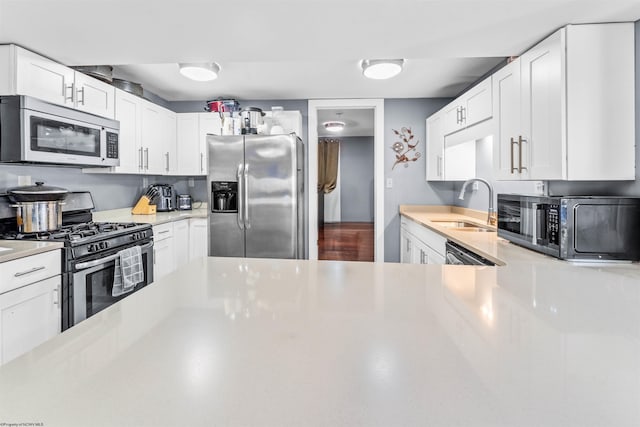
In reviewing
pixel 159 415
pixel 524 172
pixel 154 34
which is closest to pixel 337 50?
pixel 154 34

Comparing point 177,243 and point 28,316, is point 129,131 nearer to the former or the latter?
point 177,243

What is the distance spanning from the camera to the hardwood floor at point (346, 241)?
535 centimetres

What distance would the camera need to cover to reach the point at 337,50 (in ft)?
6.82

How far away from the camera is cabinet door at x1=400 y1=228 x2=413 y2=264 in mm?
3730

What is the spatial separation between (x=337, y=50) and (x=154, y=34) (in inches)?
40.0

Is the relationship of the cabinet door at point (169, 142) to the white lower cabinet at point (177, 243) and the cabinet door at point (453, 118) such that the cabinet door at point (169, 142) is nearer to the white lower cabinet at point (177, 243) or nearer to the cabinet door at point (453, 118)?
the white lower cabinet at point (177, 243)

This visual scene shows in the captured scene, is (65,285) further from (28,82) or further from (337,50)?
(337,50)

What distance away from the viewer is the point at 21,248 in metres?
1.81

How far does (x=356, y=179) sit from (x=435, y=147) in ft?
16.3

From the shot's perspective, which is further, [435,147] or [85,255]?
[435,147]

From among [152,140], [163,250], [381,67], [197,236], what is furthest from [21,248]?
[381,67]

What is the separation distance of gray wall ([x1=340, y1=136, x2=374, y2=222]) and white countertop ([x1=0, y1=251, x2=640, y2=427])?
7.78 m

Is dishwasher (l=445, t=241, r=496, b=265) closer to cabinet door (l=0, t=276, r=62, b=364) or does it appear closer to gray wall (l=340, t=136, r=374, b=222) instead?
cabinet door (l=0, t=276, r=62, b=364)

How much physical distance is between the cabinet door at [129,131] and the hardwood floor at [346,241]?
8.81ft
